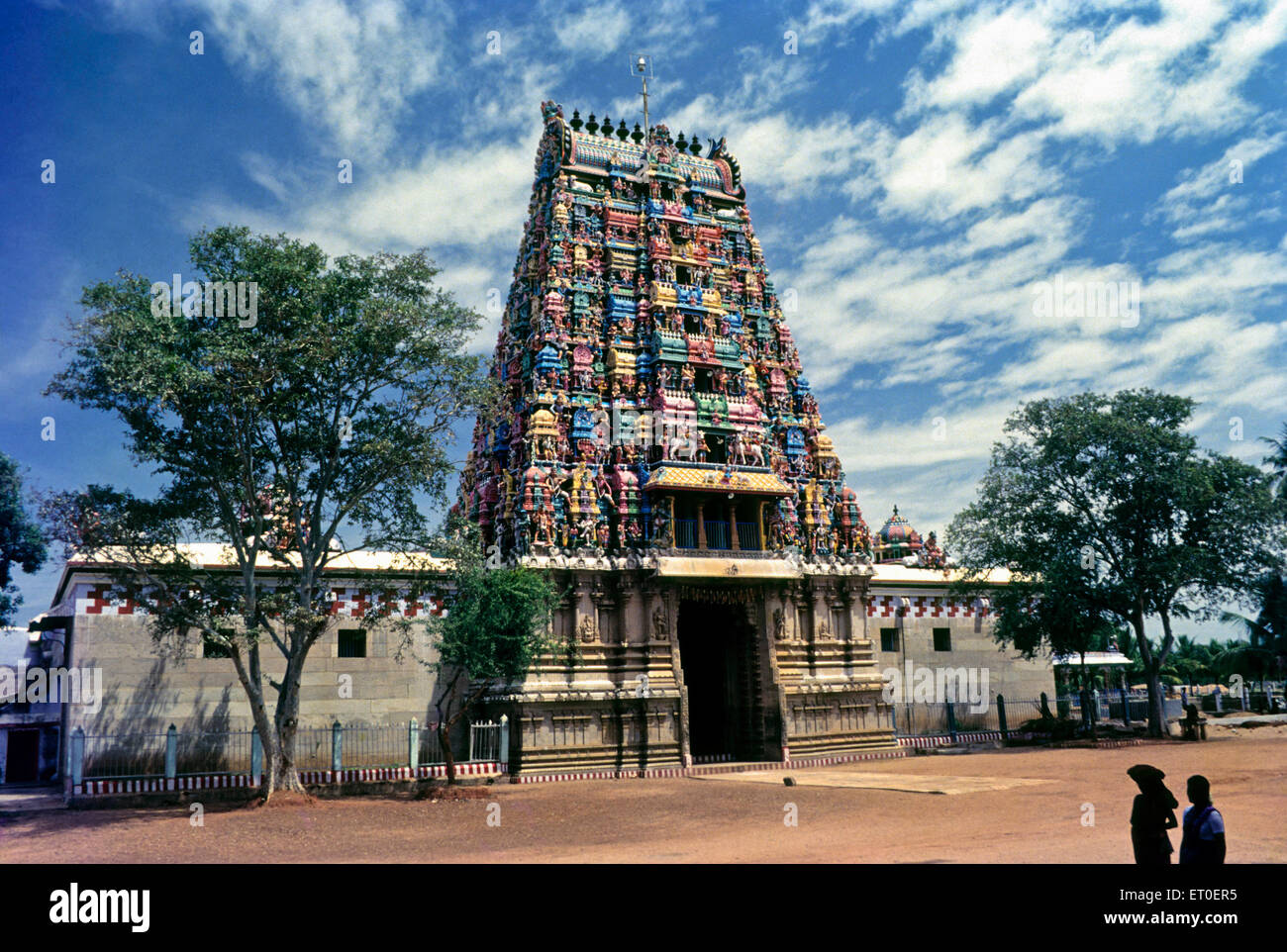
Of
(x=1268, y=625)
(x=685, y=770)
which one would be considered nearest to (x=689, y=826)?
(x=685, y=770)

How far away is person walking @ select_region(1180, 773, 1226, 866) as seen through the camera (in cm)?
844

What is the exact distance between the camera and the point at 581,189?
3462cm

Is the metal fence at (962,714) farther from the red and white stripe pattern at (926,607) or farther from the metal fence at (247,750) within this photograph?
the metal fence at (247,750)

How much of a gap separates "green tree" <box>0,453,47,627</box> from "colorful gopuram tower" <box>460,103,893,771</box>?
1617 centimetres

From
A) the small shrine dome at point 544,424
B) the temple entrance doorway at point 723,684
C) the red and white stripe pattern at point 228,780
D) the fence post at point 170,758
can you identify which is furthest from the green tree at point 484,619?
the temple entrance doorway at point 723,684

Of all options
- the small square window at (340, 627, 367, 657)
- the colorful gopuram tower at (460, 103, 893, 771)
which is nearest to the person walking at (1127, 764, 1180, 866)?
the colorful gopuram tower at (460, 103, 893, 771)

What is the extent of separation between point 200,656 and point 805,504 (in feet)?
68.0

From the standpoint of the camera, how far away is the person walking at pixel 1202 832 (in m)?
8.44

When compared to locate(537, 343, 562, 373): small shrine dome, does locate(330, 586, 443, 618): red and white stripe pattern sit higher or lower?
lower

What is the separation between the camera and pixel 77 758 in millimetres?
22781

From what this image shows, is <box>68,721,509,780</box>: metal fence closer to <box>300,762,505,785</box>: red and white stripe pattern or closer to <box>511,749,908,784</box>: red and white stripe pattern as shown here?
<box>300,762,505,785</box>: red and white stripe pattern

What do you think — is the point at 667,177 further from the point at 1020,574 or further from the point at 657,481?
the point at 1020,574

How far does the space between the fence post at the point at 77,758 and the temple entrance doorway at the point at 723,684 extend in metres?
17.0

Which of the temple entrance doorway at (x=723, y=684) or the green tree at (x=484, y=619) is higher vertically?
the green tree at (x=484, y=619)
